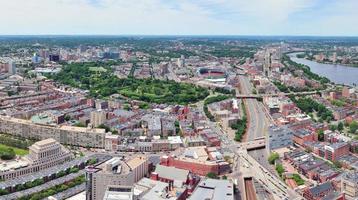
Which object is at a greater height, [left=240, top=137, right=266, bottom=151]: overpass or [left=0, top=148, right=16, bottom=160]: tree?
[left=0, top=148, right=16, bottom=160]: tree

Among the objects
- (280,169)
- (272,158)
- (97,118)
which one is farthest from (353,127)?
(97,118)

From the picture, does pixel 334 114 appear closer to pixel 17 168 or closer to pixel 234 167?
pixel 234 167

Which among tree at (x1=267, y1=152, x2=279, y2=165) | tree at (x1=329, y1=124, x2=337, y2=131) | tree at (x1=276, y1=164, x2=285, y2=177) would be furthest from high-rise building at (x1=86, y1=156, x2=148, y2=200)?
tree at (x1=329, y1=124, x2=337, y2=131)

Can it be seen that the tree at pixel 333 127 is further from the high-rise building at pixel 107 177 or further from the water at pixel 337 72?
the water at pixel 337 72

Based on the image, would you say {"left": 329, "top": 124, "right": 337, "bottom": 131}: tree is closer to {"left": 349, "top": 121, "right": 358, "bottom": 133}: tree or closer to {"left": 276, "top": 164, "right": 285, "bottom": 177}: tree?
{"left": 349, "top": 121, "right": 358, "bottom": 133}: tree

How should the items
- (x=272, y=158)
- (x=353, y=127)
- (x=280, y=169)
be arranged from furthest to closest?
(x=353, y=127)
(x=272, y=158)
(x=280, y=169)

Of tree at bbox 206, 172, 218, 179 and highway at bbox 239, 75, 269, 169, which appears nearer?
tree at bbox 206, 172, 218, 179

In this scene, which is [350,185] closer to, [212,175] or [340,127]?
[212,175]

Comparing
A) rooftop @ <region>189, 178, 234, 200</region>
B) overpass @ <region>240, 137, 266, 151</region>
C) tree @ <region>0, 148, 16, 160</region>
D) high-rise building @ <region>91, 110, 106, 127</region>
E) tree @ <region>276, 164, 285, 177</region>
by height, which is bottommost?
tree @ <region>276, 164, 285, 177</region>
